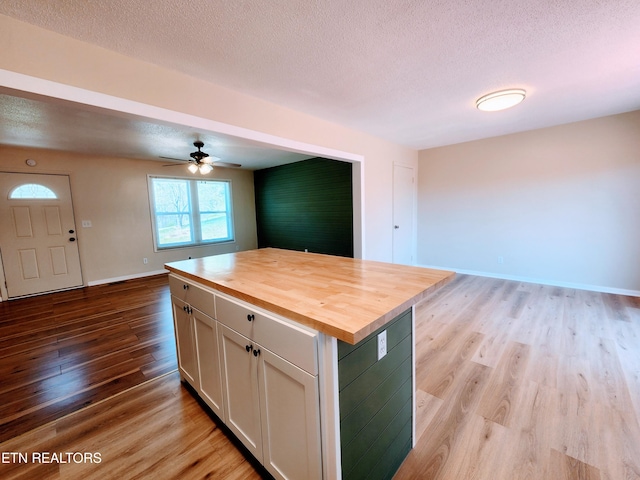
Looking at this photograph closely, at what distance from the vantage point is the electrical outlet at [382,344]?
3.80 ft

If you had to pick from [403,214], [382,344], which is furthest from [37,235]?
[403,214]

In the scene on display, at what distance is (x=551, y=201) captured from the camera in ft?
13.1

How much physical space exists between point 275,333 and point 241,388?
1.71 feet

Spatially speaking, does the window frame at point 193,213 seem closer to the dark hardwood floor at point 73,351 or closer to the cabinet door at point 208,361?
the dark hardwood floor at point 73,351

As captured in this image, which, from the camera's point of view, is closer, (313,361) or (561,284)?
(313,361)

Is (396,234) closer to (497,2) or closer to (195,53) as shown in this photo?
(497,2)

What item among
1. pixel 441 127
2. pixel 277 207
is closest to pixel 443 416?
pixel 441 127

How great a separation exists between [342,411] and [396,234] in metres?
4.04

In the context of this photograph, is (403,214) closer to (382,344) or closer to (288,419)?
(382,344)

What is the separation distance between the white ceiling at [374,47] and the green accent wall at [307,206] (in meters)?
2.00

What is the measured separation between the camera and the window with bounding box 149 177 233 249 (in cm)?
567

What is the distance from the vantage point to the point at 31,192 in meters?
4.30

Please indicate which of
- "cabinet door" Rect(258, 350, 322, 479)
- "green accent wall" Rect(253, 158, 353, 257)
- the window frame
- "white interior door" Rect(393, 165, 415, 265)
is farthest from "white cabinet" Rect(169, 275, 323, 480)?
the window frame

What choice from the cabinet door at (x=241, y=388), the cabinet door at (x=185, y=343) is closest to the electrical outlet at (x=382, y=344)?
the cabinet door at (x=241, y=388)
